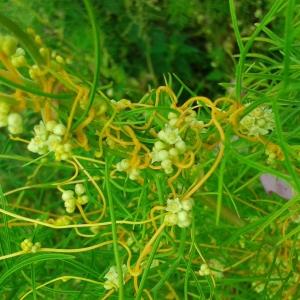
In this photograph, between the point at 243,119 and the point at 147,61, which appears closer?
the point at 243,119

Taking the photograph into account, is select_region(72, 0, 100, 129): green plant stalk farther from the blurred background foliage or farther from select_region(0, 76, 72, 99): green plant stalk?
the blurred background foliage

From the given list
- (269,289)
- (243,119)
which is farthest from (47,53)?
(269,289)

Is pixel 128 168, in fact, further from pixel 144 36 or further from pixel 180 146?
pixel 144 36

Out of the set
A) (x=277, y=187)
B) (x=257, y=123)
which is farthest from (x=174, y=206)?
(x=277, y=187)

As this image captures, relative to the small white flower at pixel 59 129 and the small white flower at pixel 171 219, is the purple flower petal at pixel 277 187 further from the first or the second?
the small white flower at pixel 59 129

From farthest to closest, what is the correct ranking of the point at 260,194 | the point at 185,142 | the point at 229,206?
1. the point at 260,194
2. the point at 229,206
3. the point at 185,142

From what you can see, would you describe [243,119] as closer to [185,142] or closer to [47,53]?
[185,142]
